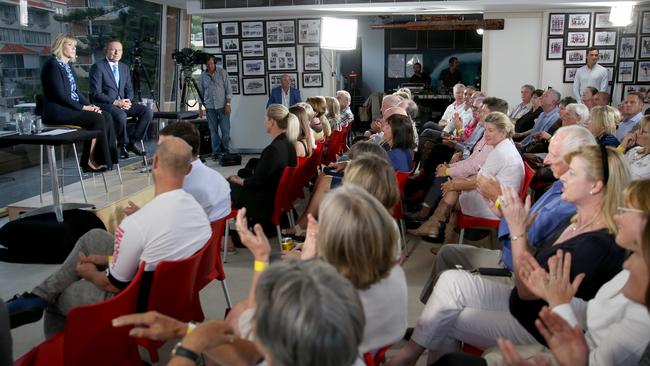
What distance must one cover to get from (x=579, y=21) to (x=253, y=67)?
5.78 metres

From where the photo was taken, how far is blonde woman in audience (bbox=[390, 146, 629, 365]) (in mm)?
2350

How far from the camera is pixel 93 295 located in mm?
2605

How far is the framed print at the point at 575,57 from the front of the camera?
9.62 meters

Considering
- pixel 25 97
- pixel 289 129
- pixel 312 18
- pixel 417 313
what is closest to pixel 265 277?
pixel 417 313

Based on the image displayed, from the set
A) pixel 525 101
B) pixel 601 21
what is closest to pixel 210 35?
pixel 525 101

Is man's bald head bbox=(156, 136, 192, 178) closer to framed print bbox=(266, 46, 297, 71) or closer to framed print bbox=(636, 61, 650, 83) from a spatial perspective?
framed print bbox=(266, 46, 297, 71)

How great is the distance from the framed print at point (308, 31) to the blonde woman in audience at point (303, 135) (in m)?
4.70

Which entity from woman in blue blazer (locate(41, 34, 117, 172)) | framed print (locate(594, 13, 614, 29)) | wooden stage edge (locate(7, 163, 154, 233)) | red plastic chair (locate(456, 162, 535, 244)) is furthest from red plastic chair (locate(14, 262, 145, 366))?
framed print (locate(594, 13, 614, 29))

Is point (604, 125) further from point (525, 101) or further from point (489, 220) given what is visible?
point (525, 101)

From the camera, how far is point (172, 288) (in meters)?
2.36

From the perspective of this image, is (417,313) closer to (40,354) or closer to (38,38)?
(40,354)

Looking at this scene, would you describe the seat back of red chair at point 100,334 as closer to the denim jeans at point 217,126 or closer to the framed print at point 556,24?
the denim jeans at point 217,126

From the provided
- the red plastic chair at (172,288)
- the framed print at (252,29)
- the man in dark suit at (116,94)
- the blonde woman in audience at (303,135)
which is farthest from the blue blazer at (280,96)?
the red plastic chair at (172,288)

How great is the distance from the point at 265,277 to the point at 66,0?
727 centimetres
